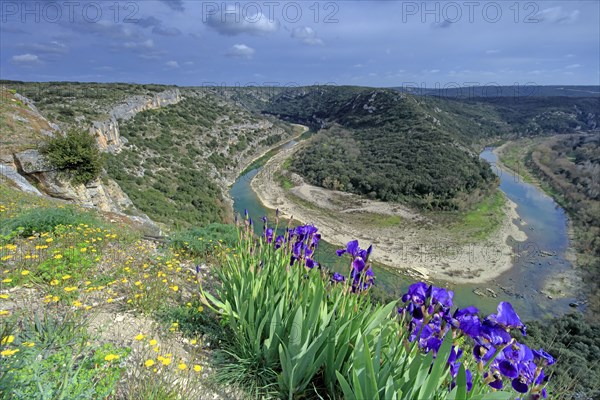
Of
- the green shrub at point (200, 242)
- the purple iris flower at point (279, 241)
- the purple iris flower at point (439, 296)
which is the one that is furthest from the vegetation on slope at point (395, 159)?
the purple iris flower at point (439, 296)

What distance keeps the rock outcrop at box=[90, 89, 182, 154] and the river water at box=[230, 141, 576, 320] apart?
13972 mm

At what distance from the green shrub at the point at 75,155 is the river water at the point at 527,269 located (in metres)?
10.6

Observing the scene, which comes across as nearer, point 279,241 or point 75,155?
point 279,241

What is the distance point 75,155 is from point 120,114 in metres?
31.4

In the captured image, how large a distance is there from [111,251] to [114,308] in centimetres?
177

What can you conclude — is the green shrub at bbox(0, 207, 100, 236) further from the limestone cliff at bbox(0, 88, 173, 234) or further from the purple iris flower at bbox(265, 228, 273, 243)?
the purple iris flower at bbox(265, 228, 273, 243)

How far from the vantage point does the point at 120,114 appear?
1591 inches

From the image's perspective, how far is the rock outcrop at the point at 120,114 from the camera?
29.3 metres

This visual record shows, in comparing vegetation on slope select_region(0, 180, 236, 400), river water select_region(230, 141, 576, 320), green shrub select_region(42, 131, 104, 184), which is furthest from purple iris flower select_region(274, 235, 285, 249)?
green shrub select_region(42, 131, 104, 184)

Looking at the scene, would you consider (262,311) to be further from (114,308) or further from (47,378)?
(114,308)

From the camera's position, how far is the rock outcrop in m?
29.3

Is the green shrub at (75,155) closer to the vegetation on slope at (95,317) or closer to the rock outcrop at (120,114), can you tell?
the vegetation on slope at (95,317)

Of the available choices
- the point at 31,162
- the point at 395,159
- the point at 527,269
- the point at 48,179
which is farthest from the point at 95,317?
the point at 395,159

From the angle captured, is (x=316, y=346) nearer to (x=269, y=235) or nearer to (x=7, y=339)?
(x=269, y=235)
